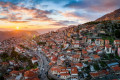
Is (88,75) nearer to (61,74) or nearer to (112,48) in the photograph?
(61,74)

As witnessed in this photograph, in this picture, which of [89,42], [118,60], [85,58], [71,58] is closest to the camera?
[118,60]

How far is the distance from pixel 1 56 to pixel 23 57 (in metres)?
13.4

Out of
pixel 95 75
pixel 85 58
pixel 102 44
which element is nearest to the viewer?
pixel 95 75

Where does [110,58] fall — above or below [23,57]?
above

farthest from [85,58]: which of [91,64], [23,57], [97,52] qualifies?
[23,57]

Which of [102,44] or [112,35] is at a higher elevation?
[112,35]

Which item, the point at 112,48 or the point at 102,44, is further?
the point at 102,44

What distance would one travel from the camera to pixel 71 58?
36969 mm

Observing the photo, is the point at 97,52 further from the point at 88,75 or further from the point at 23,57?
the point at 23,57

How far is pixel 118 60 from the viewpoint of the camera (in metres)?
31.3

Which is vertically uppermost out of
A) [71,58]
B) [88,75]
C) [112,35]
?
[112,35]

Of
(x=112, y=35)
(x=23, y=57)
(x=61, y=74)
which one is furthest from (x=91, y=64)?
(x=23, y=57)

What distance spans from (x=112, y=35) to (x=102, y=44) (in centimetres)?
1342

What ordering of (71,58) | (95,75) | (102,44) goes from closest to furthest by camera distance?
(95,75)
(71,58)
(102,44)
